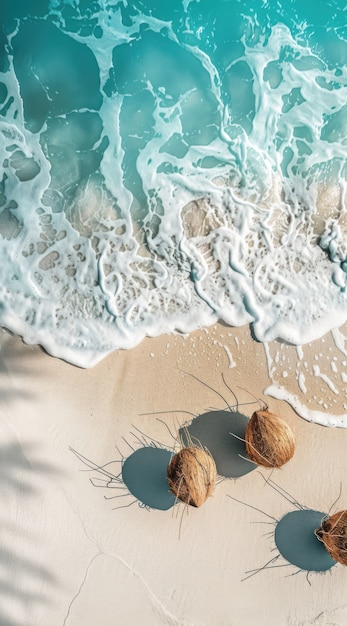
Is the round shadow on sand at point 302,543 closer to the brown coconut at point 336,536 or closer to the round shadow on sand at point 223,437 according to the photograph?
the brown coconut at point 336,536

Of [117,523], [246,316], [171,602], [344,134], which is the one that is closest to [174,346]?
[246,316]

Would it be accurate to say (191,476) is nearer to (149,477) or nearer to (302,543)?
(149,477)

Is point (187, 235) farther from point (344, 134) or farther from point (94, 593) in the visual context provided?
point (94, 593)

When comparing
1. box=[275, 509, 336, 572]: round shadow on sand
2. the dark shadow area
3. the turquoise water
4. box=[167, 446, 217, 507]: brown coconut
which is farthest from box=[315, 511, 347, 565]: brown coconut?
the dark shadow area

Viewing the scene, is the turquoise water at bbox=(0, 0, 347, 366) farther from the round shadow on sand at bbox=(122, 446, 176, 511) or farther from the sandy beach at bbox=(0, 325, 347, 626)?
the round shadow on sand at bbox=(122, 446, 176, 511)

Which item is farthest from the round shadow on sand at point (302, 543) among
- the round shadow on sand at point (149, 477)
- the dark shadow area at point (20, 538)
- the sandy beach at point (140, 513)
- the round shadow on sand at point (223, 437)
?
the dark shadow area at point (20, 538)

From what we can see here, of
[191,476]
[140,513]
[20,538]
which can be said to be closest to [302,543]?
[191,476]
